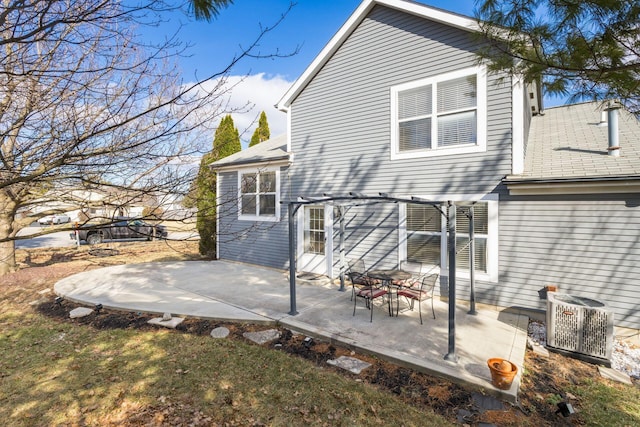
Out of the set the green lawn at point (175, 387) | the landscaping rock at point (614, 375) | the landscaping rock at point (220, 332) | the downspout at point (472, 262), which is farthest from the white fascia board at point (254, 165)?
the landscaping rock at point (614, 375)

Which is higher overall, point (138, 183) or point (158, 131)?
point (158, 131)

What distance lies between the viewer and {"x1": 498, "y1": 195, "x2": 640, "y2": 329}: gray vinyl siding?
5.46 metres

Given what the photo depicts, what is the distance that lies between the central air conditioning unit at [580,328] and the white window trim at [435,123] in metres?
3.30

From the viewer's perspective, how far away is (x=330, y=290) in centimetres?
805

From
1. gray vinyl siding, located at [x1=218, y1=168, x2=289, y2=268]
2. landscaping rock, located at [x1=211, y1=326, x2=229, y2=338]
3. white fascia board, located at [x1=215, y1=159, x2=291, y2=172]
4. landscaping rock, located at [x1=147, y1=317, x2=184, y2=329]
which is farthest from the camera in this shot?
gray vinyl siding, located at [x1=218, y1=168, x2=289, y2=268]

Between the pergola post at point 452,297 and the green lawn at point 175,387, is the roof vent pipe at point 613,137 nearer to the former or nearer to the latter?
the pergola post at point 452,297

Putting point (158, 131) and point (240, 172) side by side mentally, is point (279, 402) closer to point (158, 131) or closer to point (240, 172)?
point (158, 131)

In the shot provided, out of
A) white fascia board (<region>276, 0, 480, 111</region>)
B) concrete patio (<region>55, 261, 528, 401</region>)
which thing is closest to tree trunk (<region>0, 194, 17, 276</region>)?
concrete patio (<region>55, 261, 528, 401</region>)

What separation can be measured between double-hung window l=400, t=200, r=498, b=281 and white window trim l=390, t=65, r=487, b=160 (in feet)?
3.94

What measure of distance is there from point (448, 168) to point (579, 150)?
276 centimetres

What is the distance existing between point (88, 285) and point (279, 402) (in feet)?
24.9

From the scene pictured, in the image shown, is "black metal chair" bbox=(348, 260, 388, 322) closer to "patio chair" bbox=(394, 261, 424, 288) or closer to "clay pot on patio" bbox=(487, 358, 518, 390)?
"patio chair" bbox=(394, 261, 424, 288)

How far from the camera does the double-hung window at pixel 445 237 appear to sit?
6578mm

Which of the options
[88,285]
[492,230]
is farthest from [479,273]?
[88,285]
